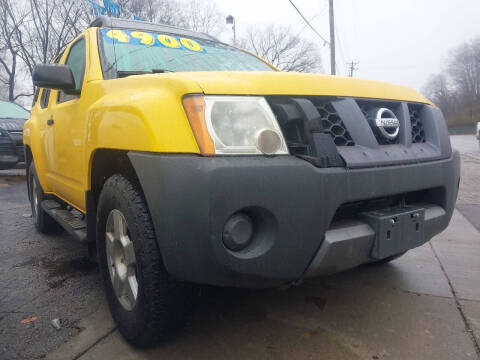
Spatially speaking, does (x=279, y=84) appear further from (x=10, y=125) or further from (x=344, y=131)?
(x=10, y=125)

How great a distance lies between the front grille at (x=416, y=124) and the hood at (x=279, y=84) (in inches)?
9.4

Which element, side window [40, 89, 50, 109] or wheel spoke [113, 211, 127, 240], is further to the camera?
side window [40, 89, 50, 109]

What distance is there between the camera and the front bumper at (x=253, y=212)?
1.40m

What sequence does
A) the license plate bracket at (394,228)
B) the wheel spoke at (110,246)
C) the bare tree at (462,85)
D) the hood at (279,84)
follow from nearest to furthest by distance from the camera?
the hood at (279,84) < the license plate bracket at (394,228) < the wheel spoke at (110,246) < the bare tree at (462,85)

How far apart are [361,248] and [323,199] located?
337mm

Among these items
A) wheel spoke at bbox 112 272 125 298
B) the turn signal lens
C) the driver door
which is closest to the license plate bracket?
the turn signal lens

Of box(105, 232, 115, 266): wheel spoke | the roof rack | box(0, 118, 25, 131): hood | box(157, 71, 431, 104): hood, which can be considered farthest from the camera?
box(0, 118, 25, 131): hood

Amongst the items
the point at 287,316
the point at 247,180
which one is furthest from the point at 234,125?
the point at 287,316

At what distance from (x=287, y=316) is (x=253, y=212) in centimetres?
97

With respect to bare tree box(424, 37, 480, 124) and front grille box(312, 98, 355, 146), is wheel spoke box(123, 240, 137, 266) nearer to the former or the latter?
front grille box(312, 98, 355, 146)

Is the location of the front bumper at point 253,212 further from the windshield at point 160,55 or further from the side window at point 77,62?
the side window at point 77,62

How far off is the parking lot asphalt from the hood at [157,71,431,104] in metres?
1.20

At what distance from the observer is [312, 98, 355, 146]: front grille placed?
5.74 feet

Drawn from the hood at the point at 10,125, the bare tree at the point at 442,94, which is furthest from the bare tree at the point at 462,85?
the hood at the point at 10,125
